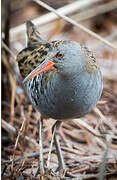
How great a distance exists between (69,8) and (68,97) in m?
1.94

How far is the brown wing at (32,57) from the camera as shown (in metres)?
3.15

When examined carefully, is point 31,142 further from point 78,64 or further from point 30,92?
point 78,64

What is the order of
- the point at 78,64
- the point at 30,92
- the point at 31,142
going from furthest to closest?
the point at 31,142, the point at 30,92, the point at 78,64

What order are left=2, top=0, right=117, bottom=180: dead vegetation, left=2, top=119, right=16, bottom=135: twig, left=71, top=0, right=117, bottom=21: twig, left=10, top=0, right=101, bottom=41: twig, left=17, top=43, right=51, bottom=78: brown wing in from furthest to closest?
1. left=71, top=0, right=117, bottom=21: twig
2. left=10, top=0, right=101, bottom=41: twig
3. left=2, top=119, right=16, bottom=135: twig
4. left=2, top=0, right=117, bottom=180: dead vegetation
5. left=17, top=43, right=51, bottom=78: brown wing

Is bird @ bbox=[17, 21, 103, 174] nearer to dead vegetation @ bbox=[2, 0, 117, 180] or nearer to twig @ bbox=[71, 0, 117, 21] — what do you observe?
dead vegetation @ bbox=[2, 0, 117, 180]

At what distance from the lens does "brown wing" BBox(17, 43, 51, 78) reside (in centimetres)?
315

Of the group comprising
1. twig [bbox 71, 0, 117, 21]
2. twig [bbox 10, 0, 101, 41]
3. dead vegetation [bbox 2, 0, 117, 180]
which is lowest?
dead vegetation [bbox 2, 0, 117, 180]

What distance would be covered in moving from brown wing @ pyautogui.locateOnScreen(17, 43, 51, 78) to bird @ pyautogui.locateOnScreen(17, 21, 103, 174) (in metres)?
0.01

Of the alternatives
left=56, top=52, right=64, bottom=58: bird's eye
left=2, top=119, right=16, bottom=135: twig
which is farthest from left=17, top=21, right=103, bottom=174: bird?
left=2, top=119, right=16, bottom=135: twig

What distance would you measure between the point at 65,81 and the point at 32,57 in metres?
0.66

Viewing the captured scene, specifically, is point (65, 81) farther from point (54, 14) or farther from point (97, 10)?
point (97, 10)

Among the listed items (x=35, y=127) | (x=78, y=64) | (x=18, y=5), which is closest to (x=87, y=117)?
(x=35, y=127)

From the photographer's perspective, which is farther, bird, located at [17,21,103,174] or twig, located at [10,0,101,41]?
twig, located at [10,0,101,41]

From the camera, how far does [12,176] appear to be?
117 inches
